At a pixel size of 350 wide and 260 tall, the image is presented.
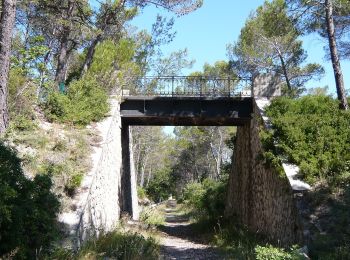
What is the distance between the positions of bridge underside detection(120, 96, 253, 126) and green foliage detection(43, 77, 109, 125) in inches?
76.1

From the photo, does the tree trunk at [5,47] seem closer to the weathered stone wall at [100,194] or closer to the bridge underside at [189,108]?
the weathered stone wall at [100,194]

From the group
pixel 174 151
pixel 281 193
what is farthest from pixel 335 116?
pixel 174 151

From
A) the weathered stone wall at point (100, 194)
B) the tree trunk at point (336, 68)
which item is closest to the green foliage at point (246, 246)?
the weathered stone wall at point (100, 194)

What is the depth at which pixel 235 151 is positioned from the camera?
2109 centimetres

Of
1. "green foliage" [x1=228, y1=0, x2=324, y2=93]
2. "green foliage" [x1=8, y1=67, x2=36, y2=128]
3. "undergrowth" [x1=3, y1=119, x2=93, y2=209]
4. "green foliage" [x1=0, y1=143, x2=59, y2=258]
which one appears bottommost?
"green foliage" [x1=0, y1=143, x2=59, y2=258]

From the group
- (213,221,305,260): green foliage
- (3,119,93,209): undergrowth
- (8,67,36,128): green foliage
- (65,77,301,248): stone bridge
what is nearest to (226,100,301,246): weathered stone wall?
(65,77,301,248): stone bridge

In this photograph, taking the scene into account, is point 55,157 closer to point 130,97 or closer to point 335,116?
point 130,97

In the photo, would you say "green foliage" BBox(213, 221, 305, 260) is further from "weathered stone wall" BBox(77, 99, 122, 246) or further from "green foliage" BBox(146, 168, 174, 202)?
"green foliage" BBox(146, 168, 174, 202)

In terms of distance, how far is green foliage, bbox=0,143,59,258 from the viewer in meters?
6.71

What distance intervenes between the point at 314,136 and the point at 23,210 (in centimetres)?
918

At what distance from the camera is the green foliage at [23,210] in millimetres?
6707

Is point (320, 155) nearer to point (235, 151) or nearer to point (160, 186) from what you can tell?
point (235, 151)

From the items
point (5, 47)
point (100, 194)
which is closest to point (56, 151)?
point (100, 194)

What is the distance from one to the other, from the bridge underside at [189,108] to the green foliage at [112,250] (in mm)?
7513
